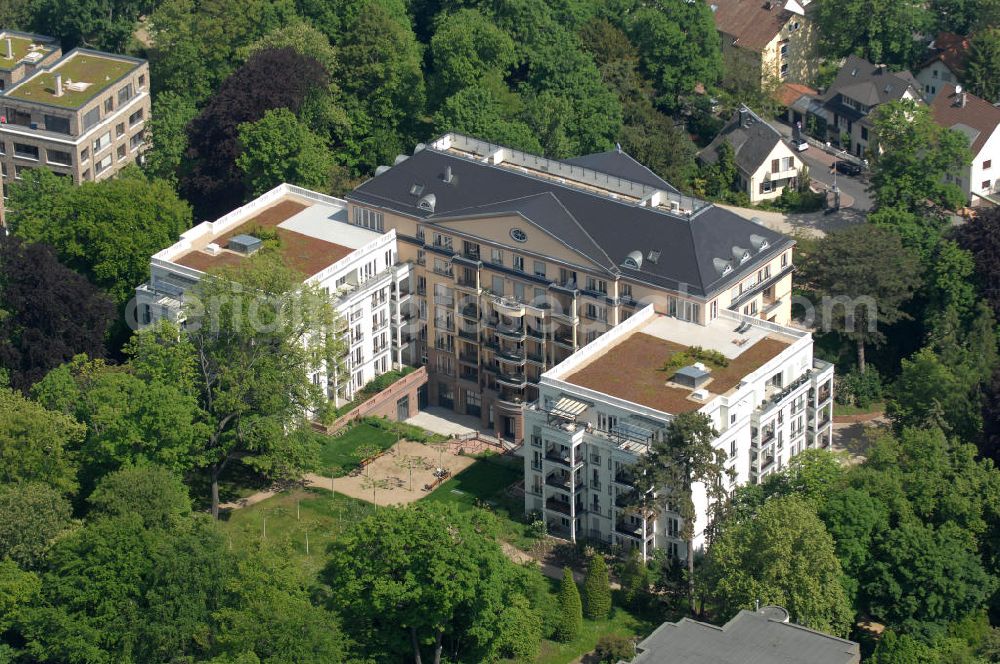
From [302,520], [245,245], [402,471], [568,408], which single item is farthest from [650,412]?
[245,245]

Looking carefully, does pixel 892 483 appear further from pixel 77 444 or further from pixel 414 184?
pixel 77 444

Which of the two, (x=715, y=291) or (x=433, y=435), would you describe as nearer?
(x=715, y=291)

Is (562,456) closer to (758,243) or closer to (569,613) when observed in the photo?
(569,613)

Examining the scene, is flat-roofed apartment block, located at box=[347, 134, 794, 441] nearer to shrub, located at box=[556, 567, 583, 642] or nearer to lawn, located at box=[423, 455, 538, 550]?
lawn, located at box=[423, 455, 538, 550]

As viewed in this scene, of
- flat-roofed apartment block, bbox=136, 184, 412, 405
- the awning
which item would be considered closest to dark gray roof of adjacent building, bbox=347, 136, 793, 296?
flat-roofed apartment block, bbox=136, 184, 412, 405

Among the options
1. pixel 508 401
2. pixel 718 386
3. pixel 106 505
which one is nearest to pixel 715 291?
pixel 718 386

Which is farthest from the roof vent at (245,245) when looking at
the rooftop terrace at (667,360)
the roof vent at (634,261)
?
the roof vent at (634,261)

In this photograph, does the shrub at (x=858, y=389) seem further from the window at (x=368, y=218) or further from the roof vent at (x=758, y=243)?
the window at (x=368, y=218)
